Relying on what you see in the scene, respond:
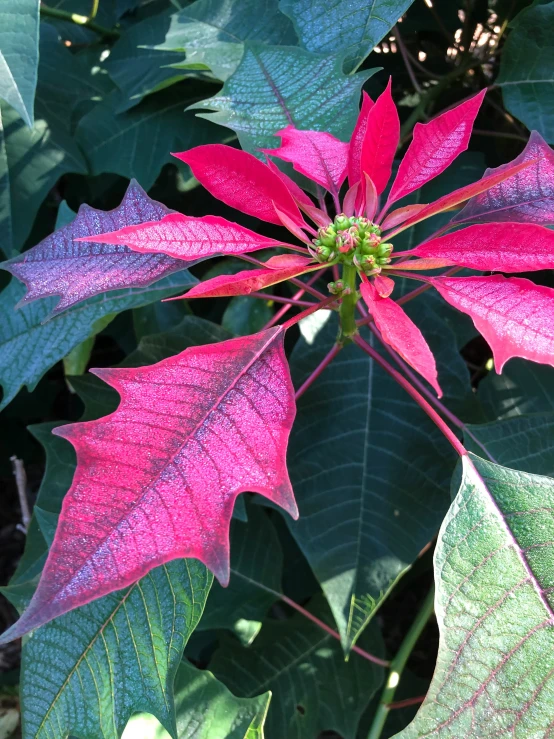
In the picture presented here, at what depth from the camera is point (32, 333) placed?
80 cm

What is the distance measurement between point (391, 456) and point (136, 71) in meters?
0.72

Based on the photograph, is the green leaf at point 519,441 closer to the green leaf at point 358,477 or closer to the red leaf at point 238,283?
the green leaf at point 358,477

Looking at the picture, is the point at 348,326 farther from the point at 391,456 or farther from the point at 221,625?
the point at 221,625

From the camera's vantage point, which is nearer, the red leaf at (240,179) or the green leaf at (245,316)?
the red leaf at (240,179)

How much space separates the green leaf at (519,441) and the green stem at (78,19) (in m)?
0.97

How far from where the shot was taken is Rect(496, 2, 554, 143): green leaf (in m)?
A: 0.84

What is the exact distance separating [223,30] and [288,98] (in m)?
0.29

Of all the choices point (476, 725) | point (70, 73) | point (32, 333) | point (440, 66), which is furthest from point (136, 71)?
point (476, 725)

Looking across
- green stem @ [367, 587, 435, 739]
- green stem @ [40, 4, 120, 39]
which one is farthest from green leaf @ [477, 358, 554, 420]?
green stem @ [40, 4, 120, 39]

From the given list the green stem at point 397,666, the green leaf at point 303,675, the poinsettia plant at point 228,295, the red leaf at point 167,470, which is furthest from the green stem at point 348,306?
the green leaf at point 303,675

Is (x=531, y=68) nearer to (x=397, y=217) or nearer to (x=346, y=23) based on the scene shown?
(x=346, y=23)

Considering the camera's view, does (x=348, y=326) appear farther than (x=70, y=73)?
No

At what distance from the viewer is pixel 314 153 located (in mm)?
602

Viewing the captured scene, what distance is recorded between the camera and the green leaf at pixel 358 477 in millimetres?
728
